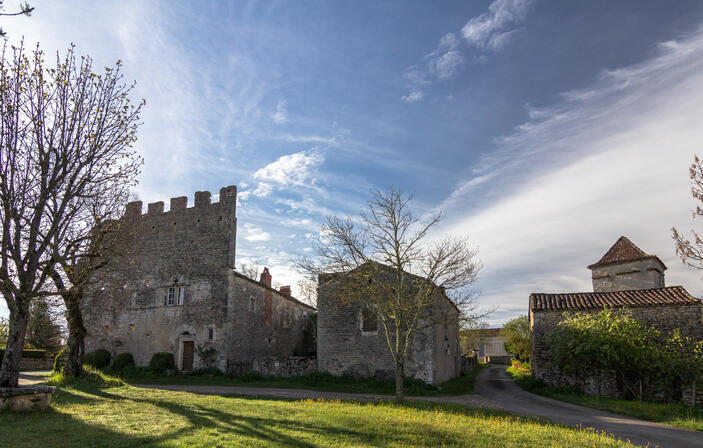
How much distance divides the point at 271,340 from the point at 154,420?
62.7ft

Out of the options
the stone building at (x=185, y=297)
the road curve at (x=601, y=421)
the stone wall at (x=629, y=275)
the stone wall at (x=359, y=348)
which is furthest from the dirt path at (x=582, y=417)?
the stone wall at (x=629, y=275)

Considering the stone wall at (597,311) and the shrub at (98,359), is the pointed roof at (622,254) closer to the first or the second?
the stone wall at (597,311)

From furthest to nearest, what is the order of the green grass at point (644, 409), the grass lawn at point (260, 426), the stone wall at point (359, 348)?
the stone wall at point (359, 348)
the green grass at point (644, 409)
the grass lawn at point (260, 426)

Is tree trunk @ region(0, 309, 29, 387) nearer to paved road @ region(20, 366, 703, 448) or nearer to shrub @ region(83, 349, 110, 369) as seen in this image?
paved road @ region(20, 366, 703, 448)

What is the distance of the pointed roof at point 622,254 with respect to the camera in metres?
31.5

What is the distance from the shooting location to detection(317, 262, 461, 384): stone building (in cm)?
2064

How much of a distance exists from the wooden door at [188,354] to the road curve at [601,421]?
16215 millimetres

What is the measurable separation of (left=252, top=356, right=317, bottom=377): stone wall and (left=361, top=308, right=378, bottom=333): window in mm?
3524

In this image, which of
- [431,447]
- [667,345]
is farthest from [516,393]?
[431,447]

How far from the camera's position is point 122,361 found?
25000mm

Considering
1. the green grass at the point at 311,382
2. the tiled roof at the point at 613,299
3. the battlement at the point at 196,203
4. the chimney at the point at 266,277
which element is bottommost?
the green grass at the point at 311,382

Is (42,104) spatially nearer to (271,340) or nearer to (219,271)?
(219,271)

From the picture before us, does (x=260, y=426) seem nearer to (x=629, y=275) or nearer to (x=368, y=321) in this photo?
(x=368, y=321)

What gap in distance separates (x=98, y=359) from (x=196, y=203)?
1105cm
